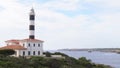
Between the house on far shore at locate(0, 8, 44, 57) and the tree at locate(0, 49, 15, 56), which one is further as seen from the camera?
the house on far shore at locate(0, 8, 44, 57)

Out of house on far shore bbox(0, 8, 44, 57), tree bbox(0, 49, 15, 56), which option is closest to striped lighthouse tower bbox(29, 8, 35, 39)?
house on far shore bbox(0, 8, 44, 57)

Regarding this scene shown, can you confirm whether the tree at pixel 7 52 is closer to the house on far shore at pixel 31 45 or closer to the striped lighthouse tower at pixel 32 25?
the house on far shore at pixel 31 45

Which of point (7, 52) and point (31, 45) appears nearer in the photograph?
point (7, 52)

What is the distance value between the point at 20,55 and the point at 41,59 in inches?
309

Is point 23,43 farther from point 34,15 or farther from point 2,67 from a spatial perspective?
point 2,67

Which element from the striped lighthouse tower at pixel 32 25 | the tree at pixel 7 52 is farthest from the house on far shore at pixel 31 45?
the tree at pixel 7 52

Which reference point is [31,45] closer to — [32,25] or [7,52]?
[32,25]

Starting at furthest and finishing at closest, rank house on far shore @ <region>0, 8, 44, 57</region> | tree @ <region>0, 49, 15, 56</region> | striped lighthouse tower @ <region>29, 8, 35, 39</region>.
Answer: striped lighthouse tower @ <region>29, 8, 35, 39</region> → house on far shore @ <region>0, 8, 44, 57</region> → tree @ <region>0, 49, 15, 56</region>

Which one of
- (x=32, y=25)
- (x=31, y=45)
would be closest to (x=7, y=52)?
(x=31, y=45)

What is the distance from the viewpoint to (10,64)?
46.2 m

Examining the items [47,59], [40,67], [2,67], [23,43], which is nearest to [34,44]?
[23,43]

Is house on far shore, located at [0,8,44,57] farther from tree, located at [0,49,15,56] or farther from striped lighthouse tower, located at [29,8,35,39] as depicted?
tree, located at [0,49,15,56]

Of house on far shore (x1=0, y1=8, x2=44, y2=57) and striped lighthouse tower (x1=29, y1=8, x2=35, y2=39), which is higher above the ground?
striped lighthouse tower (x1=29, y1=8, x2=35, y2=39)

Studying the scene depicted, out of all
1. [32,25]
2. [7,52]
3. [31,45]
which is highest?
[32,25]
